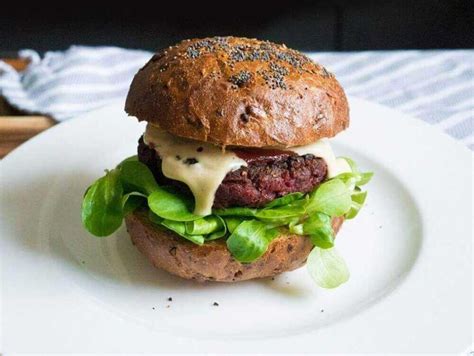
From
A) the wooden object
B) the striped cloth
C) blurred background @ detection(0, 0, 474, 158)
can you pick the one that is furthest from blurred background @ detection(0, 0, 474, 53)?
the wooden object

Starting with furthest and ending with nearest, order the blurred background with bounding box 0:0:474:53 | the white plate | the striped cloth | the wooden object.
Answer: the blurred background with bounding box 0:0:474:53, the striped cloth, the wooden object, the white plate

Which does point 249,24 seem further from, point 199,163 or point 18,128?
point 199,163

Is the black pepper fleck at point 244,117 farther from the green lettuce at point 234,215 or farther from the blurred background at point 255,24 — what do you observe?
the blurred background at point 255,24

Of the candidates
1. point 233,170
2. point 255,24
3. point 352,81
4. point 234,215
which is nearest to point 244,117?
point 233,170

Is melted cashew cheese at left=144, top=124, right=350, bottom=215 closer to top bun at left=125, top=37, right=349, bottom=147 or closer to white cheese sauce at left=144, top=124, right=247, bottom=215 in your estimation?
white cheese sauce at left=144, top=124, right=247, bottom=215

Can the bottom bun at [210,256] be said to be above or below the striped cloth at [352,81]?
below

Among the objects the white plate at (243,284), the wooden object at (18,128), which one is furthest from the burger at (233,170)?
the wooden object at (18,128)
